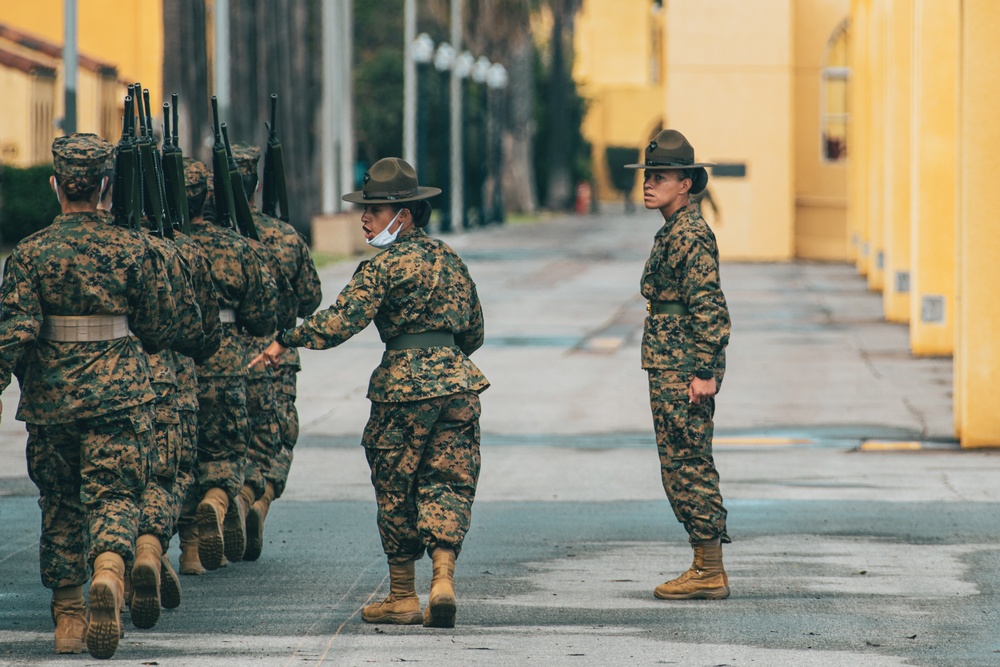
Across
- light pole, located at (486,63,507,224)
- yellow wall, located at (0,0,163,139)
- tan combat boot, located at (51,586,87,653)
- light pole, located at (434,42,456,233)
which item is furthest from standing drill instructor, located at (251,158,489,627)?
light pole, located at (486,63,507,224)

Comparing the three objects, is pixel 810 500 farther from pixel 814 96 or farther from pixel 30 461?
pixel 814 96

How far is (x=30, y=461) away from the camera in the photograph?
6.89 metres

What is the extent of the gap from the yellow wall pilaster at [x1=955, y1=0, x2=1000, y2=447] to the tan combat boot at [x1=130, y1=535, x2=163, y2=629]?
24.4 ft

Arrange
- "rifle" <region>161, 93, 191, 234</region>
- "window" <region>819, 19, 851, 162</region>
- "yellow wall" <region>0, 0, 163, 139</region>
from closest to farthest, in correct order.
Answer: "rifle" <region>161, 93, 191, 234</region>
"window" <region>819, 19, 851, 162</region>
"yellow wall" <region>0, 0, 163, 139</region>

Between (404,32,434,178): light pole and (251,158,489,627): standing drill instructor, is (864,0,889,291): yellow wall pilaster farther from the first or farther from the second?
(251,158,489,627): standing drill instructor

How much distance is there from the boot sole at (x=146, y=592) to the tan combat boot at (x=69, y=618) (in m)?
0.22

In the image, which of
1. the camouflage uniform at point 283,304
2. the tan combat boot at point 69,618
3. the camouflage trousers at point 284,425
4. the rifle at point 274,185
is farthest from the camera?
the rifle at point 274,185

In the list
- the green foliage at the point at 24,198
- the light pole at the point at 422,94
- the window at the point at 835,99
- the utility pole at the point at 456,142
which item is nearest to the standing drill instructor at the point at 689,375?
the green foliage at the point at 24,198

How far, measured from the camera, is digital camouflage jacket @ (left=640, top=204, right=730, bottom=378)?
7.67 metres

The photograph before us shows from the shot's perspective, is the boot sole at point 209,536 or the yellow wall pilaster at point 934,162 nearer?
the boot sole at point 209,536

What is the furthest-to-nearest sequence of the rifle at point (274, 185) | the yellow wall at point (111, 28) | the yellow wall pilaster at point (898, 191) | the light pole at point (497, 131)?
the light pole at point (497, 131) < the yellow wall at point (111, 28) < the yellow wall pilaster at point (898, 191) < the rifle at point (274, 185)

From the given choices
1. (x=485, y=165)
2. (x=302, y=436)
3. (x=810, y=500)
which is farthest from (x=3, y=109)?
(x=810, y=500)

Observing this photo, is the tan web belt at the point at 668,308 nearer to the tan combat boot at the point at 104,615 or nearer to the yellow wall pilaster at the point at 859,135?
the tan combat boot at the point at 104,615

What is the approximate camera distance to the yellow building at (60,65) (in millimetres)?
38188
